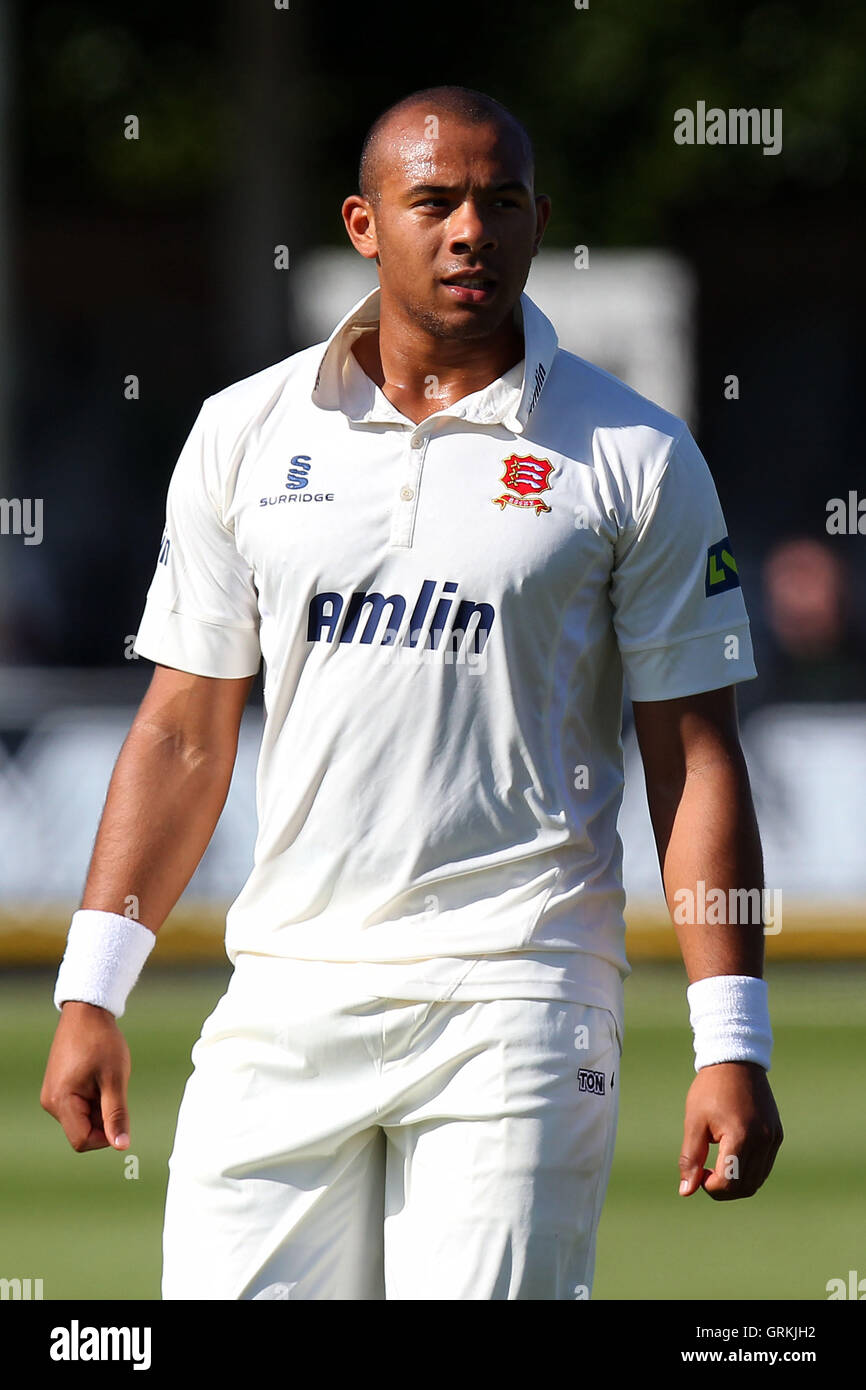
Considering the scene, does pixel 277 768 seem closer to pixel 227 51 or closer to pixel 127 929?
pixel 127 929

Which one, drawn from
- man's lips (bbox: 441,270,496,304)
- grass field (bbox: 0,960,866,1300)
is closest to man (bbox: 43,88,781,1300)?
man's lips (bbox: 441,270,496,304)

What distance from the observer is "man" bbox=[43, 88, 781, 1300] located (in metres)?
3.31

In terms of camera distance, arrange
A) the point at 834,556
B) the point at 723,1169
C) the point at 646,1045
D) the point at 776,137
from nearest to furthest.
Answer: the point at 723,1169 → the point at 646,1045 → the point at 834,556 → the point at 776,137

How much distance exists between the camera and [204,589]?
364 centimetres

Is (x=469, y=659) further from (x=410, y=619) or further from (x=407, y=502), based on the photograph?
(x=407, y=502)

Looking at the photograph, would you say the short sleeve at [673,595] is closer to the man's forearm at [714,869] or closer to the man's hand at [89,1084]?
the man's forearm at [714,869]

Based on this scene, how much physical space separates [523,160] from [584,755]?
35.6 inches

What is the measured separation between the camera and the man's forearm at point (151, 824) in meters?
3.60

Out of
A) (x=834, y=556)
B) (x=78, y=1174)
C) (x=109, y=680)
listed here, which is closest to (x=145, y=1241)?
(x=78, y=1174)

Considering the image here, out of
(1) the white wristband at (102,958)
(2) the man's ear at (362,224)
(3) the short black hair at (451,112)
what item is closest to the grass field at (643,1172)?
(1) the white wristband at (102,958)

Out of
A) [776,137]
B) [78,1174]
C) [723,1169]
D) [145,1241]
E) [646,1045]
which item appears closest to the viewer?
[723,1169]

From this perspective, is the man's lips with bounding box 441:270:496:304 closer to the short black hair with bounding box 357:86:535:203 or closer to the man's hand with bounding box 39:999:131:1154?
the short black hair with bounding box 357:86:535:203

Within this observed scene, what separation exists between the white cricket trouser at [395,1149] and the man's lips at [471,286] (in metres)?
1.02

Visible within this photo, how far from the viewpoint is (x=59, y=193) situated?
22.5 meters
